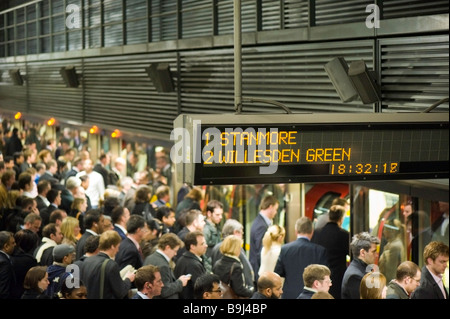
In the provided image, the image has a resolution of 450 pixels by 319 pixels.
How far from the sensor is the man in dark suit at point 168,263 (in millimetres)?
9078

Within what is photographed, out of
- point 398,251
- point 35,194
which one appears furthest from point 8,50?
point 398,251

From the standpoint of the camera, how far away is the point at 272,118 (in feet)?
20.9

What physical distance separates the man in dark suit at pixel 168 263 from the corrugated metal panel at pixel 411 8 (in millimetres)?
3152

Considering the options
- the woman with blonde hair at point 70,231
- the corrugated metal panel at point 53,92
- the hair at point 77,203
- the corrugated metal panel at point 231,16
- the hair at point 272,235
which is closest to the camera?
the woman with blonde hair at point 70,231

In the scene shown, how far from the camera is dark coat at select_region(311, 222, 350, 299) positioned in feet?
33.6

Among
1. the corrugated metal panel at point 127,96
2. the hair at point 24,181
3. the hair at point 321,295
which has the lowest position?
the hair at point 321,295

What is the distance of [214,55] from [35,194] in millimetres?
3578

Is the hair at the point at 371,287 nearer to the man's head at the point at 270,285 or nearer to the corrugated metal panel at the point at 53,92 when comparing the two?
the man's head at the point at 270,285

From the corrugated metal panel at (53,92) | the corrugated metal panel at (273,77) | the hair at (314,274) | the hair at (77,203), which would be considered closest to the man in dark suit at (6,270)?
the hair at (77,203)

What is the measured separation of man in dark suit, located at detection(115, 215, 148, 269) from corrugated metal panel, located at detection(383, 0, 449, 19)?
3.52m

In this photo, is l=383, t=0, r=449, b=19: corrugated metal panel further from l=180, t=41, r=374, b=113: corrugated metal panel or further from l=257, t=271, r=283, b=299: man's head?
l=257, t=271, r=283, b=299: man's head

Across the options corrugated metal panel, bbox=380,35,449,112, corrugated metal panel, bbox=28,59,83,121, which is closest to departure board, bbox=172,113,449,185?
corrugated metal panel, bbox=380,35,449,112

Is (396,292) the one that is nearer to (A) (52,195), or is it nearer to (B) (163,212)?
(B) (163,212)
